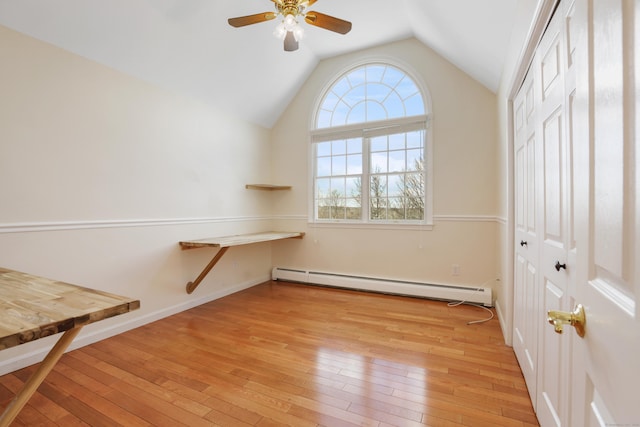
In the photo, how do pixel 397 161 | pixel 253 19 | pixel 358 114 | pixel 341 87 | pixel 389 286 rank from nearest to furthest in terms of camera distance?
pixel 253 19, pixel 389 286, pixel 397 161, pixel 358 114, pixel 341 87

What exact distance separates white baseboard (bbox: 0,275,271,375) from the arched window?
1784mm

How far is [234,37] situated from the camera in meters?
3.08

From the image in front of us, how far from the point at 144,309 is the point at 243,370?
1.41 metres

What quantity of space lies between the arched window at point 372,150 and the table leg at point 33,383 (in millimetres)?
3273

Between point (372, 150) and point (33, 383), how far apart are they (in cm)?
369

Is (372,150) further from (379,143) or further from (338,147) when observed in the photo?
(338,147)

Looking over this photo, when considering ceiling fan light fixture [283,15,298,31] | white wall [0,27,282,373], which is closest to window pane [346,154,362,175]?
white wall [0,27,282,373]

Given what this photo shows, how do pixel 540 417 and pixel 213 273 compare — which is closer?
pixel 540 417

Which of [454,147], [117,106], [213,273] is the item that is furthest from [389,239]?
[117,106]

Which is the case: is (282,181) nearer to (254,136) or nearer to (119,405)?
(254,136)

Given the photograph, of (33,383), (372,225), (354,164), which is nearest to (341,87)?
(354,164)

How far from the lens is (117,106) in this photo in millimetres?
2580

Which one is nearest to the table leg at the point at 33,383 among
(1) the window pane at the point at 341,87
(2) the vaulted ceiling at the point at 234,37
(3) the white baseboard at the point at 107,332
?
(3) the white baseboard at the point at 107,332

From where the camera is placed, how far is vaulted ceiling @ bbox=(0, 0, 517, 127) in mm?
2133
